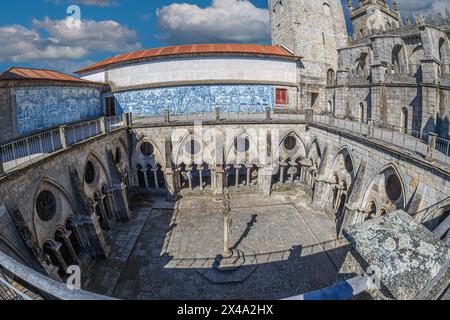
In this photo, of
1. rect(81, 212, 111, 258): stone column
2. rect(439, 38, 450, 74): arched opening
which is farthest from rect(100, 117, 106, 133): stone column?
rect(439, 38, 450, 74): arched opening

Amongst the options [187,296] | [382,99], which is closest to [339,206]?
[382,99]

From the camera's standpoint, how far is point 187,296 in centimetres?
1154

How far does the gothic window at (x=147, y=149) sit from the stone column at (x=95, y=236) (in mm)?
8474

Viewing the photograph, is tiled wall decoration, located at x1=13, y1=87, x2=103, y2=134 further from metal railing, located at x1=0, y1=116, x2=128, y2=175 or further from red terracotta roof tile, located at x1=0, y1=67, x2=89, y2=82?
metal railing, located at x1=0, y1=116, x2=128, y2=175

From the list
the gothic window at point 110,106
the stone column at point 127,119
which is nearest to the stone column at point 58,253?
the stone column at point 127,119

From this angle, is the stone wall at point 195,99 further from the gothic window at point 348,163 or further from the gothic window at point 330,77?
the gothic window at point 348,163

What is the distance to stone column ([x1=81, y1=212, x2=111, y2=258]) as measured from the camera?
1346cm

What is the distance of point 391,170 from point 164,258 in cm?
1254

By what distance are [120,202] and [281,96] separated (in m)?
17.8

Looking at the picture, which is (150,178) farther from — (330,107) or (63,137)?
(330,107)

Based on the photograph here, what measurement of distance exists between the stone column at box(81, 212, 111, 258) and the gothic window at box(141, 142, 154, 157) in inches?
334

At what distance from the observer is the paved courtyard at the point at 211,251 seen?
1199cm
